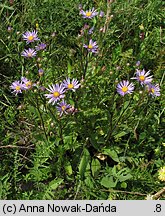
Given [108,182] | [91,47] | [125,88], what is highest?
[91,47]

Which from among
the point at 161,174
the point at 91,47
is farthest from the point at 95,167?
the point at 91,47

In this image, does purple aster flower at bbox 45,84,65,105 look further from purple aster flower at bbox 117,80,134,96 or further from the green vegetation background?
purple aster flower at bbox 117,80,134,96

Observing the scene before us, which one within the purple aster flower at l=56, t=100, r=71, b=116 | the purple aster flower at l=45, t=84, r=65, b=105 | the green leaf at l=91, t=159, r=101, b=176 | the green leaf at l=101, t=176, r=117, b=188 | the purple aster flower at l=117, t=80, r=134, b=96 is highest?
the purple aster flower at l=117, t=80, r=134, b=96

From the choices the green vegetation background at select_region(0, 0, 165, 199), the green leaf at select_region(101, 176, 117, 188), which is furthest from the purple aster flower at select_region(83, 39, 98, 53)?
the green leaf at select_region(101, 176, 117, 188)

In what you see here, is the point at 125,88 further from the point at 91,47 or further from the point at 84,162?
the point at 84,162

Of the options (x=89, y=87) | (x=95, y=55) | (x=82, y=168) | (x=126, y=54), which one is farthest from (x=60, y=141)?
(x=126, y=54)

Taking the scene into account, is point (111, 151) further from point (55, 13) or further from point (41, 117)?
point (55, 13)
